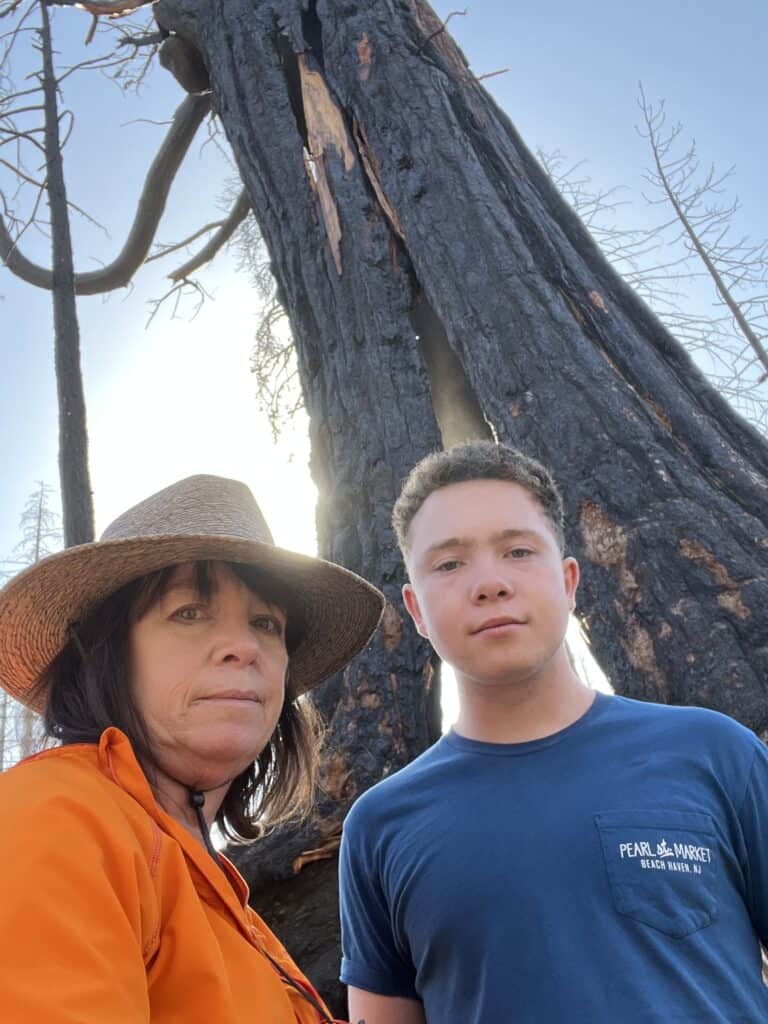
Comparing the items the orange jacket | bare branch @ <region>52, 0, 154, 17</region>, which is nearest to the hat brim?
the orange jacket

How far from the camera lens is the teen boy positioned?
1362 mm

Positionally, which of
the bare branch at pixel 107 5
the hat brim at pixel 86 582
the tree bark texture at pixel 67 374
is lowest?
the hat brim at pixel 86 582

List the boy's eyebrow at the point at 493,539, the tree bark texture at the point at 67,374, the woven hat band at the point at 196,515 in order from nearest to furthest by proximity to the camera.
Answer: the woven hat band at the point at 196,515 → the boy's eyebrow at the point at 493,539 → the tree bark texture at the point at 67,374

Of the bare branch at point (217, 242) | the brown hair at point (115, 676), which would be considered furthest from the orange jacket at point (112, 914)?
the bare branch at point (217, 242)

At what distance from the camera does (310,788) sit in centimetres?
209

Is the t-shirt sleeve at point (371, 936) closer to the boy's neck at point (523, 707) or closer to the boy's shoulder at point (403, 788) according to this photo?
the boy's shoulder at point (403, 788)

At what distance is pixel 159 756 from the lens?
1466 mm

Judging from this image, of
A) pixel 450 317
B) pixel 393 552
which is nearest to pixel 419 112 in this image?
pixel 450 317

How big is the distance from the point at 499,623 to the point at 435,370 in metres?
1.62

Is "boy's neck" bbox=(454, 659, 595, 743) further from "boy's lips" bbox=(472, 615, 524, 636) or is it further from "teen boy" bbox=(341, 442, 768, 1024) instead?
"boy's lips" bbox=(472, 615, 524, 636)

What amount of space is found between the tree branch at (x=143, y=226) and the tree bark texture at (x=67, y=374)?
0.84 m

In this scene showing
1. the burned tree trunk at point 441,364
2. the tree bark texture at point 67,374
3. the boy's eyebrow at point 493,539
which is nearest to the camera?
the boy's eyebrow at point 493,539

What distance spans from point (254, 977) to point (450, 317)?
2.07 meters

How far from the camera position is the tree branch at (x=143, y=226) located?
520 cm
